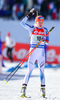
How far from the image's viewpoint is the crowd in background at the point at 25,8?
18.0 meters

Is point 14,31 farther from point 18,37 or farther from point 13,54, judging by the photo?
point 13,54

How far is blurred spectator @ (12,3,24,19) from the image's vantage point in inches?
716

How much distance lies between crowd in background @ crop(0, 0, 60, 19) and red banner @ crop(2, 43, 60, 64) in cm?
295

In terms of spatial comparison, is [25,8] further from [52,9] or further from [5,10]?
[52,9]

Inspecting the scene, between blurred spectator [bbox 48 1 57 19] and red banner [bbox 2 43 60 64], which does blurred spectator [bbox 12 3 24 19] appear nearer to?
blurred spectator [bbox 48 1 57 19]

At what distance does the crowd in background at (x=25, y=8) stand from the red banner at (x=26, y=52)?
2.95 m

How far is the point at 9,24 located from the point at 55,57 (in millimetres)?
4188

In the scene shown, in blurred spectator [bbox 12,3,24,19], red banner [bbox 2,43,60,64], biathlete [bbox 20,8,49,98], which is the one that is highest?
blurred spectator [bbox 12,3,24,19]

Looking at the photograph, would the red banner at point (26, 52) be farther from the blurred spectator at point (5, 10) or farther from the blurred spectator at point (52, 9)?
the blurred spectator at point (52, 9)

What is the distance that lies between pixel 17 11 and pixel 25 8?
2.05 feet

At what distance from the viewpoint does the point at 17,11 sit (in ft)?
60.4

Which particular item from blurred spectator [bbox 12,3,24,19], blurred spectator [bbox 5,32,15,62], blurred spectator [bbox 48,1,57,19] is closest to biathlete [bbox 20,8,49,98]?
blurred spectator [bbox 5,32,15,62]

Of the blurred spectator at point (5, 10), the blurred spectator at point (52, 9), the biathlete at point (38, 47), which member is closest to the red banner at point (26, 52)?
the blurred spectator at point (5, 10)

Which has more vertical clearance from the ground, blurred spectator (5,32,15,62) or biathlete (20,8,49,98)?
biathlete (20,8,49,98)
